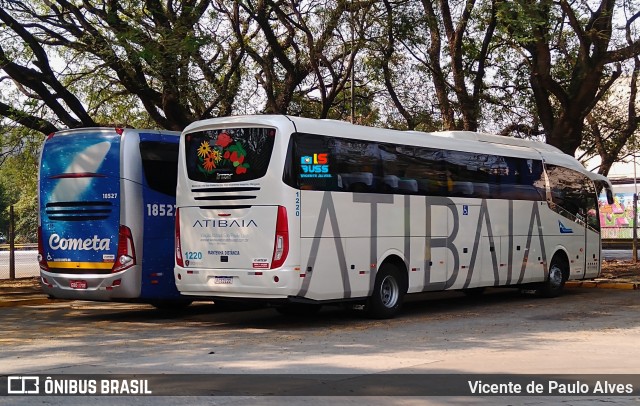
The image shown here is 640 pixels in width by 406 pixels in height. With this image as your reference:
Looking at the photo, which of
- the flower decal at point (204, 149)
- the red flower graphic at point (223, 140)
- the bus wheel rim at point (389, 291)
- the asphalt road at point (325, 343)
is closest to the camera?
the asphalt road at point (325, 343)

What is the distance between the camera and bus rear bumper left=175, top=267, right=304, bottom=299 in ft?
43.3

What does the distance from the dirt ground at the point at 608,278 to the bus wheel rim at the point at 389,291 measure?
9.58m

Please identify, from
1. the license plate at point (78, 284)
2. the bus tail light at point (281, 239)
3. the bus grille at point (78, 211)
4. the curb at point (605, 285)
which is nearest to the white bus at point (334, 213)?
the bus tail light at point (281, 239)

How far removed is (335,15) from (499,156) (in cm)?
626

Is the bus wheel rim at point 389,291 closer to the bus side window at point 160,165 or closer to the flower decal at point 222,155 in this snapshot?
the flower decal at point 222,155

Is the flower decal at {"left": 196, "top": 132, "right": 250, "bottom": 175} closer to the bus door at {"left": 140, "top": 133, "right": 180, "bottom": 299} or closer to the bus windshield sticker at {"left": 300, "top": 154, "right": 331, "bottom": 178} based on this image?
the bus windshield sticker at {"left": 300, "top": 154, "right": 331, "bottom": 178}

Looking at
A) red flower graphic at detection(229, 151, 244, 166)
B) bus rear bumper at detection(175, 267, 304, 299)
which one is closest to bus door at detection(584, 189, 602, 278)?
bus rear bumper at detection(175, 267, 304, 299)

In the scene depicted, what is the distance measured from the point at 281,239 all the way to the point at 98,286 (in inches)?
141

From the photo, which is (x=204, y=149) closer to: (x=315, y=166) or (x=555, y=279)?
(x=315, y=166)

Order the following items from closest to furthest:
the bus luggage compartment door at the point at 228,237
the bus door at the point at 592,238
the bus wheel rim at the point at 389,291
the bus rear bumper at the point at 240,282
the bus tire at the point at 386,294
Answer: the bus rear bumper at the point at 240,282 → the bus luggage compartment door at the point at 228,237 → the bus tire at the point at 386,294 → the bus wheel rim at the point at 389,291 → the bus door at the point at 592,238

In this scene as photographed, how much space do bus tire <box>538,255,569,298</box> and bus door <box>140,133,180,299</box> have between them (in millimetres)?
8946

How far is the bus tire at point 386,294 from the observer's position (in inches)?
584

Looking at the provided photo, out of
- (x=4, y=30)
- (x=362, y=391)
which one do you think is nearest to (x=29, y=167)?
(x=4, y=30)

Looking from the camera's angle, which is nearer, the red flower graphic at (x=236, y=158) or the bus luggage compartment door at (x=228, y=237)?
the bus luggage compartment door at (x=228, y=237)
